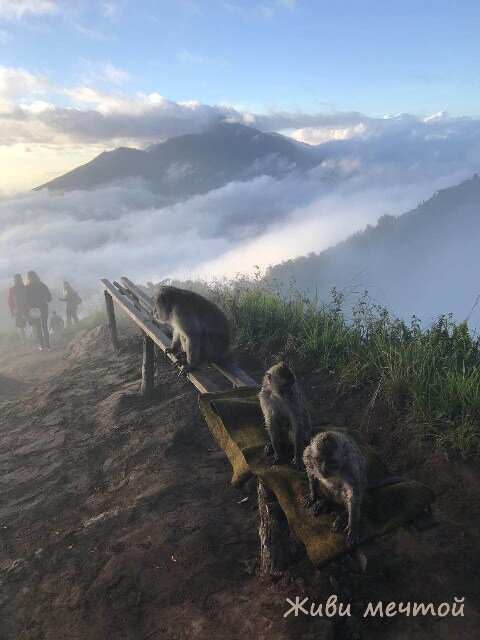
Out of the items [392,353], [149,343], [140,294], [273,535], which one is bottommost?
[273,535]


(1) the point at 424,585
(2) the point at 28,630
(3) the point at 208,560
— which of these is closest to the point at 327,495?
(1) the point at 424,585

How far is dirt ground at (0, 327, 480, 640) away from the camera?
11.0 ft

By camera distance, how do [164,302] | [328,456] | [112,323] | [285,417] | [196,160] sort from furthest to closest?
[196,160]
[112,323]
[164,302]
[285,417]
[328,456]

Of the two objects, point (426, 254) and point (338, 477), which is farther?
point (426, 254)

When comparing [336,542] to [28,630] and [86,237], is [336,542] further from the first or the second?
[86,237]

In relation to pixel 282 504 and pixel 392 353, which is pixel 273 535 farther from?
pixel 392 353

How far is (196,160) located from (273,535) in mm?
196890

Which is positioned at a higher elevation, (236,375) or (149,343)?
(149,343)

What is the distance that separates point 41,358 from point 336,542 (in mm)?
17290

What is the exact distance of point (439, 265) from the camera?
3346 inches

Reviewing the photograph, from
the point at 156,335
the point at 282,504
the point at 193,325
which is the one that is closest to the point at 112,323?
the point at 156,335

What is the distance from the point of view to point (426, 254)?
80750 millimetres

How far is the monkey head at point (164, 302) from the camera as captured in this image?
6293 mm

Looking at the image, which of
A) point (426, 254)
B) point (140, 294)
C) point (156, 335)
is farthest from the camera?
point (426, 254)
